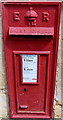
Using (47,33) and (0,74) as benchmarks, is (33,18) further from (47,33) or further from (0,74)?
(0,74)

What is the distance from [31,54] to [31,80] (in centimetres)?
24

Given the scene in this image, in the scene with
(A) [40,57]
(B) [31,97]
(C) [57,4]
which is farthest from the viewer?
(B) [31,97]

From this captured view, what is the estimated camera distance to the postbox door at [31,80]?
1.76 meters

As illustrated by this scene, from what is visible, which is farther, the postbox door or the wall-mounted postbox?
the postbox door

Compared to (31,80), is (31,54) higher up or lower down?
higher up

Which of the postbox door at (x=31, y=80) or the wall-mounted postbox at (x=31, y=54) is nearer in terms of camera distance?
the wall-mounted postbox at (x=31, y=54)

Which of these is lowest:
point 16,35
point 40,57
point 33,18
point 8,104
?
point 8,104

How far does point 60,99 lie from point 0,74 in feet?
1.98

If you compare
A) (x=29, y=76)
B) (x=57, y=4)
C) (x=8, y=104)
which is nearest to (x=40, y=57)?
(x=29, y=76)

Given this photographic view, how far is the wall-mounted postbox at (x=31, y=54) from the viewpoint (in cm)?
163

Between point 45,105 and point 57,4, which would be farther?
point 45,105

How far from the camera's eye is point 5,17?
1662 mm

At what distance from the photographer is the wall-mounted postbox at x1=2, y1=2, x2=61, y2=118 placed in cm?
163

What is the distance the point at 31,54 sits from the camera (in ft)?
5.75
